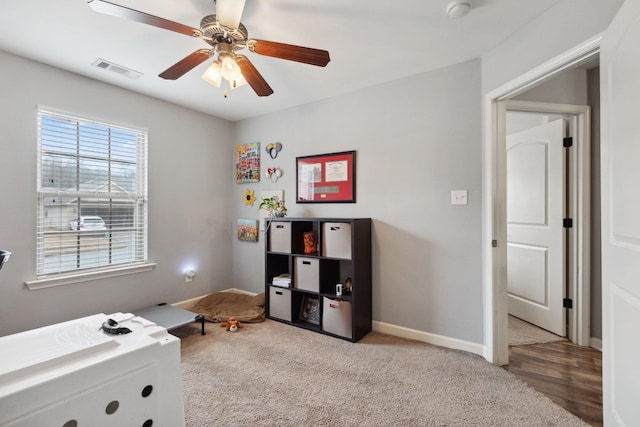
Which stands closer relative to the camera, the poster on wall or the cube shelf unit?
the cube shelf unit

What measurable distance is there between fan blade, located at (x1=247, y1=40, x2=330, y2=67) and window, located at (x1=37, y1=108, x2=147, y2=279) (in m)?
2.07

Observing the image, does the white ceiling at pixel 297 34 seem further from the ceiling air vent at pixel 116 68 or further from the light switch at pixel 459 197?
the light switch at pixel 459 197

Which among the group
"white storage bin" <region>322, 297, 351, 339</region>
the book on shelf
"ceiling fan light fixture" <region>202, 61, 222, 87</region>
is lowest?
"white storage bin" <region>322, 297, 351, 339</region>

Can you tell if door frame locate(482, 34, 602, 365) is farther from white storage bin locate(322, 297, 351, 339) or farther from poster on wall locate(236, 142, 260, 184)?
poster on wall locate(236, 142, 260, 184)

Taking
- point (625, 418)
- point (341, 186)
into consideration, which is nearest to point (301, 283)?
point (341, 186)

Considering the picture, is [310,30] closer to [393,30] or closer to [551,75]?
[393,30]

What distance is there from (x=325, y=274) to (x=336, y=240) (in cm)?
42

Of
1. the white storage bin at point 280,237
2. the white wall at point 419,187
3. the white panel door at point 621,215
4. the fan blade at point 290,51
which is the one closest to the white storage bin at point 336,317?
the white wall at point 419,187

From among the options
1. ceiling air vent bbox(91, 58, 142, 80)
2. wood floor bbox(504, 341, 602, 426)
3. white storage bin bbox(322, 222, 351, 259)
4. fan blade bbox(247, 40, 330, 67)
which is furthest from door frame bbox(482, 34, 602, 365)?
ceiling air vent bbox(91, 58, 142, 80)

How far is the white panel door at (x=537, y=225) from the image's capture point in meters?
2.63

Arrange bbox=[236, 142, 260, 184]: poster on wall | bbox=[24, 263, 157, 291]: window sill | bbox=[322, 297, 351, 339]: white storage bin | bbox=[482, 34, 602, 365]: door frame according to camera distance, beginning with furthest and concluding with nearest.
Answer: bbox=[236, 142, 260, 184]: poster on wall, bbox=[322, 297, 351, 339]: white storage bin, bbox=[24, 263, 157, 291]: window sill, bbox=[482, 34, 602, 365]: door frame

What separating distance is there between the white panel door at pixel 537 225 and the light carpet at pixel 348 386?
1135 millimetres

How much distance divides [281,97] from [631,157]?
2.78 meters

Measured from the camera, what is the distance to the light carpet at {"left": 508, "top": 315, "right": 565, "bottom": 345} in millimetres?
2551
